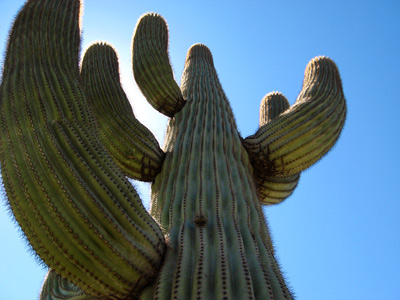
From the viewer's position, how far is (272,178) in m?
5.63

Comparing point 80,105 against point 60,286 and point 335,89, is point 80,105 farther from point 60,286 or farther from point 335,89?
point 335,89

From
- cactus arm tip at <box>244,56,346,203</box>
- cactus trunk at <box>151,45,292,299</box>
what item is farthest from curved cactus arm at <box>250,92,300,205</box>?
cactus trunk at <box>151,45,292,299</box>

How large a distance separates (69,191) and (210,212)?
1.30 meters

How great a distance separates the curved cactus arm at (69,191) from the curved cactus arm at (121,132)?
3.58 feet

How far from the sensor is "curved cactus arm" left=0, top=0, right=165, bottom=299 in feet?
9.55

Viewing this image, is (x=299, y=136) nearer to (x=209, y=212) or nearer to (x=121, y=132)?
(x=209, y=212)

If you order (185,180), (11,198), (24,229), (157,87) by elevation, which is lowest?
(24,229)

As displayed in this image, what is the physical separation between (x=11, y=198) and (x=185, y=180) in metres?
1.73

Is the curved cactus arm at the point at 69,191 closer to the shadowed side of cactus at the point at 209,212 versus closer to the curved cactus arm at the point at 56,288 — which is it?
the shadowed side of cactus at the point at 209,212

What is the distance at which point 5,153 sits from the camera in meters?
3.25

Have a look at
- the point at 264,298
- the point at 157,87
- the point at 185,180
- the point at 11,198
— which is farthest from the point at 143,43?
the point at 264,298

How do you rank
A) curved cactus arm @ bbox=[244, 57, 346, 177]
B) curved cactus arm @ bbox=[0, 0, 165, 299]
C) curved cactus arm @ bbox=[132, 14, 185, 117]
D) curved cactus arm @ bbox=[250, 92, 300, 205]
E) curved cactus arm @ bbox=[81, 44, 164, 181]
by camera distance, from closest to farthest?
1. curved cactus arm @ bbox=[0, 0, 165, 299]
2. curved cactus arm @ bbox=[81, 44, 164, 181]
3. curved cactus arm @ bbox=[244, 57, 346, 177]
4. curved cactus arm @ bbox=[250, 92, 300, 205]
5. curved cactus arm @ bbox=[132, 14, 185, 117]

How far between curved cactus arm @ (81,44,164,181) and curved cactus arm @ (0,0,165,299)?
1.09 metres

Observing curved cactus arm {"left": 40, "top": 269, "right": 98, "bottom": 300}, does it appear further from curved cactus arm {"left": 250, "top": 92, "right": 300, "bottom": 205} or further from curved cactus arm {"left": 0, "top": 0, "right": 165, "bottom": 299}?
curved cactus arm {"left": 250, "top": 92, "right": 300, "bottom": 205}
